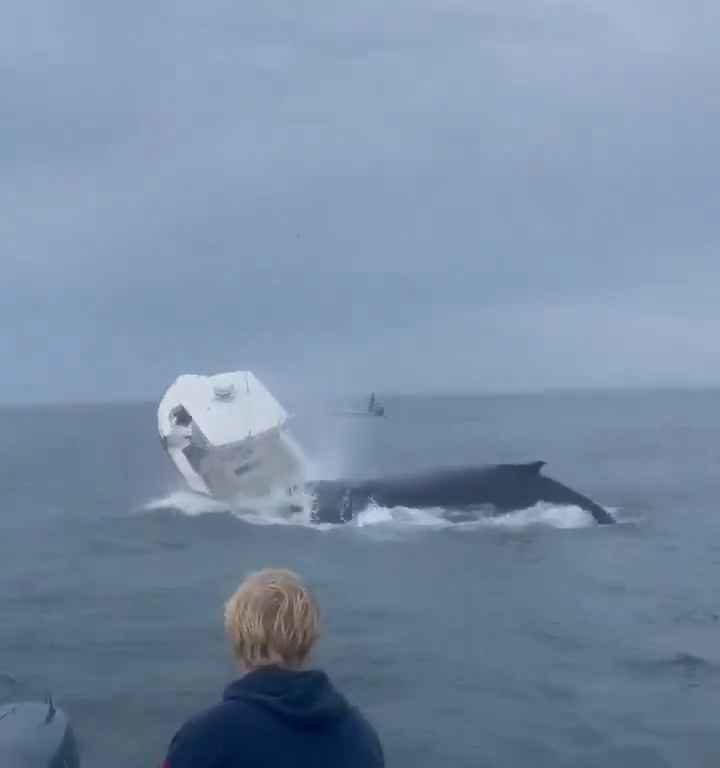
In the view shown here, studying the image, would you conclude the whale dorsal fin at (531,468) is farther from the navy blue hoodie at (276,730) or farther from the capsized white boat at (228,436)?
the navy blue hoodie at (276,730)

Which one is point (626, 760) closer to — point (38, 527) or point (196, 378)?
point (196, 378)

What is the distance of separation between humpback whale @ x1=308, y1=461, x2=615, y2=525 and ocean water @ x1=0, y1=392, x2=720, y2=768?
0.71 metres

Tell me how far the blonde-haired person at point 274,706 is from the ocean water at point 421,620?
35.2 feet

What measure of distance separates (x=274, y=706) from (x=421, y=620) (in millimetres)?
19873

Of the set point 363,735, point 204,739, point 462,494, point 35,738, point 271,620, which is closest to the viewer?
point 204,739

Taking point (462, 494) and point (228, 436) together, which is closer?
point (228, 436)

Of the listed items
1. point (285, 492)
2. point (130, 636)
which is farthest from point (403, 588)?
point (285, 492)

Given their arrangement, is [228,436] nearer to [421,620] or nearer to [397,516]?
[397,516]

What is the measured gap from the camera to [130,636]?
76.0 feet

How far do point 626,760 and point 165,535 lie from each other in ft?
81.8

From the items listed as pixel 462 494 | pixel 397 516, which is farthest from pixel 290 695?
pixel 462 494

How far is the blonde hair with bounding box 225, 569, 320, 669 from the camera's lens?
4.94 meters

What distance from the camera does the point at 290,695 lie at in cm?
495

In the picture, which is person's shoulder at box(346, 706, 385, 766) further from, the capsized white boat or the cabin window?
the cabin window
